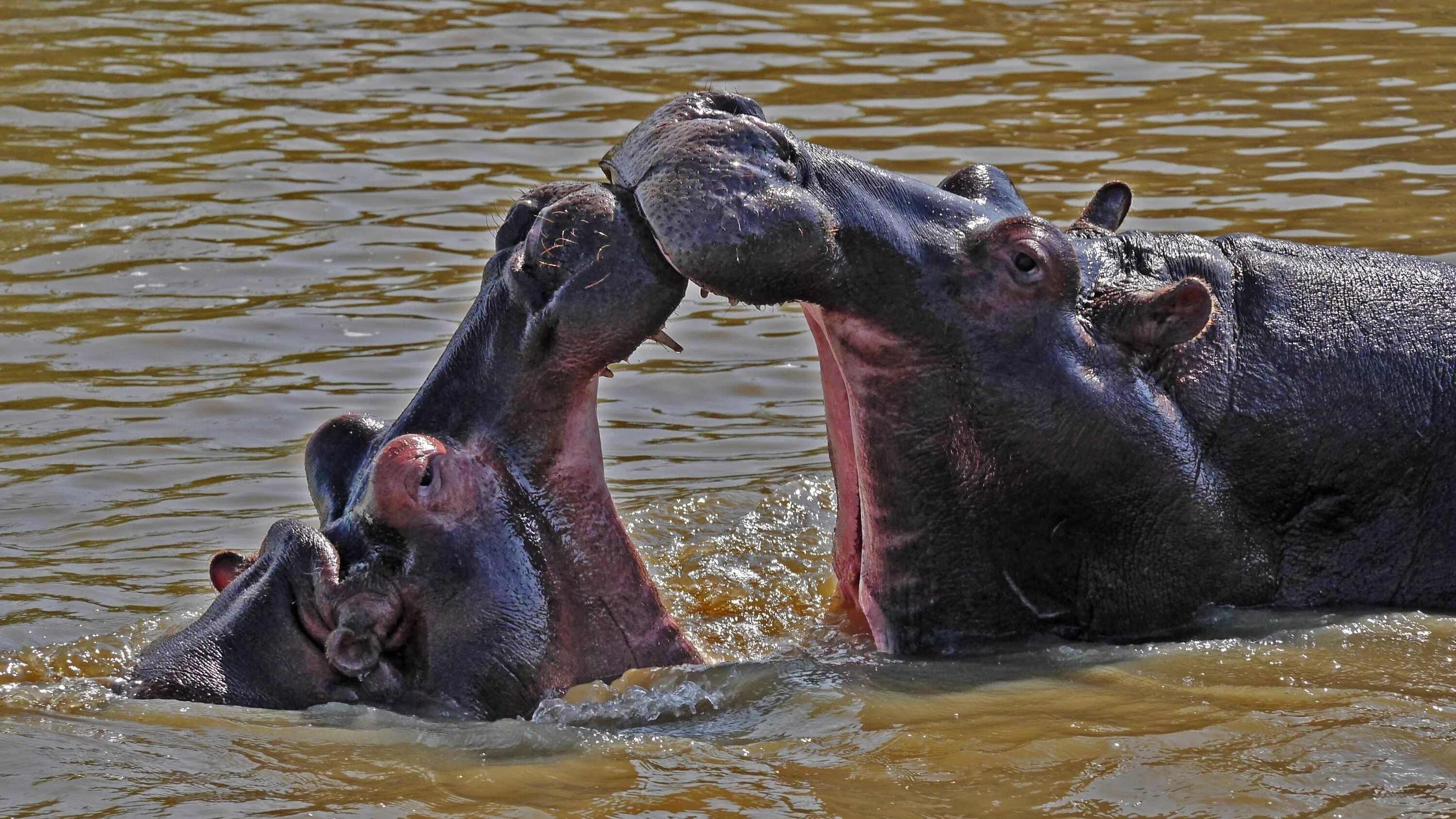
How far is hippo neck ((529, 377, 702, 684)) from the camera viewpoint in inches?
187

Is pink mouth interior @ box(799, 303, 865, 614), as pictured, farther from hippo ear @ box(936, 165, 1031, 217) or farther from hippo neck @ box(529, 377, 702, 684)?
hippo neck @ box(529, 377, 702, 684)

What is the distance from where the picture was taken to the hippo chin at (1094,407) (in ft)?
15.7

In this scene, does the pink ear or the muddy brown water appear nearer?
the muddy brown water

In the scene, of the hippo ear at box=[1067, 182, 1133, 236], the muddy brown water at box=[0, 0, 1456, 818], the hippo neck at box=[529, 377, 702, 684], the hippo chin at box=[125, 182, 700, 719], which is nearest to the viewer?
the muddy brown water at box=[0, 0, 1456, 818]

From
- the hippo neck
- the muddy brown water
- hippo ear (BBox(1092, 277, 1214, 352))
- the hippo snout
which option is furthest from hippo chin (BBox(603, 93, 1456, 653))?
the hippo snout

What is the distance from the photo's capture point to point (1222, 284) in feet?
17.1

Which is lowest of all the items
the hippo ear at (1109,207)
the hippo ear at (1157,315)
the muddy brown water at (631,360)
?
the muddy brown water at (631,360)

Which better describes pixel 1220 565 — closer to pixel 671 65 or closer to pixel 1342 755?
pixel 1342 755

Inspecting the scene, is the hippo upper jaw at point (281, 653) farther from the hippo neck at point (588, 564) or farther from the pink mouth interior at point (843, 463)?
the pink mouth interior at point (843, 463)

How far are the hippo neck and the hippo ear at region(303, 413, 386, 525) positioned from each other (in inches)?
20.1

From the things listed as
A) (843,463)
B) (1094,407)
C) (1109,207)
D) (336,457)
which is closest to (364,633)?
(336,457)

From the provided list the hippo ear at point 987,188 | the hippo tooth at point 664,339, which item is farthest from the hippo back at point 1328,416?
the hippo tooth at point 664,339

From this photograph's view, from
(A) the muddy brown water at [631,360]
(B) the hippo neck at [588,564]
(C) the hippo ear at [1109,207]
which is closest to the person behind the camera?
(A) the muddy brown water at [631,360]

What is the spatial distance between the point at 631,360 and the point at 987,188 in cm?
443
